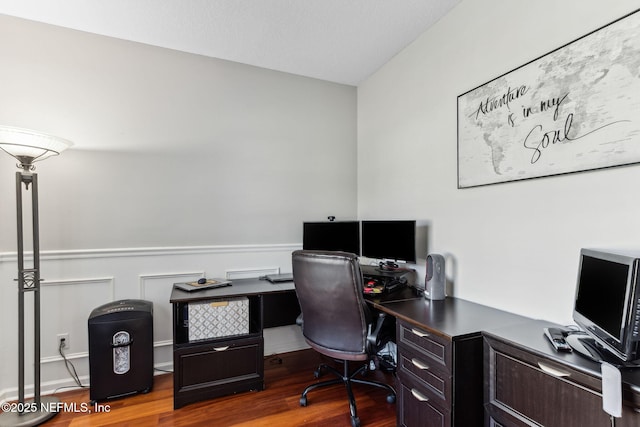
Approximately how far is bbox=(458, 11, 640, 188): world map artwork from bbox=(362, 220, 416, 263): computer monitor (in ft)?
1.78

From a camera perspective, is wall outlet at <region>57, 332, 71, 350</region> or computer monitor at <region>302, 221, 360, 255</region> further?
computer monitor at <region>302, 221, 360, 255</region>

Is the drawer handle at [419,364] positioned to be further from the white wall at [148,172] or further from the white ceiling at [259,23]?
the white ceiling at [259,23]

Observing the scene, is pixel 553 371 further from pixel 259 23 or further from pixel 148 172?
pixel 148 172

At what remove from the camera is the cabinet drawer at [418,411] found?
152 centimetres

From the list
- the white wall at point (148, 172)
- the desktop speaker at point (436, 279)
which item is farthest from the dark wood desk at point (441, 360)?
the white wall at point (148, 172)

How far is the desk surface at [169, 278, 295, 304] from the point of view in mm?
2250

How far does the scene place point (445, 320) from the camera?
Result: 66.9 inches

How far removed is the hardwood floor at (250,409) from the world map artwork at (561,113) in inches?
64.9

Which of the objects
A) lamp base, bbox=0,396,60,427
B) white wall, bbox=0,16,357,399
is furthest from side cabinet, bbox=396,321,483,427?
lamp base, bbox=0,396,60,427

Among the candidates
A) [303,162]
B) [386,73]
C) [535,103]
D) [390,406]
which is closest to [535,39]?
[535,103]

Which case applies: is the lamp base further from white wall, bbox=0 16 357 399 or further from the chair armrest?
the chair armrest

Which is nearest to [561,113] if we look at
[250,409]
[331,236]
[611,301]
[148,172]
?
[611,301]

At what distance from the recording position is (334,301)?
1.93 meters

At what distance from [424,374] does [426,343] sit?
161mm
